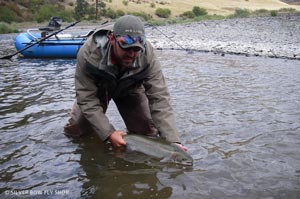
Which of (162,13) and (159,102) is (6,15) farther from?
(159,102)

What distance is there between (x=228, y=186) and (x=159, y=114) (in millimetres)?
1100

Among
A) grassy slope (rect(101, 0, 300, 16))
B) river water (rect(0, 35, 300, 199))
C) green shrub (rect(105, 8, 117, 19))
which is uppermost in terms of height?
grassy slope (rect(101, 0, 300, 16))

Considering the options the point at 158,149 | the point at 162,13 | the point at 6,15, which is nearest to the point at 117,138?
the point at 158,149

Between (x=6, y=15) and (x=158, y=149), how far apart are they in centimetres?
3615

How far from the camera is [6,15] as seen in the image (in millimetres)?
35906

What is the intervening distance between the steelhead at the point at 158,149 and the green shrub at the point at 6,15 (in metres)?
35.2

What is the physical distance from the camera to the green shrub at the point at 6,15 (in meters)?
35.5

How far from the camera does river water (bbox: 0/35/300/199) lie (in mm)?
3646

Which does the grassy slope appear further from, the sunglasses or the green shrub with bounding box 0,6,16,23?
the sunglasses

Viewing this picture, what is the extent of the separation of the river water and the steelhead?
4.8 inches

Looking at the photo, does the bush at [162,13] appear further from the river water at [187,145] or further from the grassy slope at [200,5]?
the river water at [187,145]

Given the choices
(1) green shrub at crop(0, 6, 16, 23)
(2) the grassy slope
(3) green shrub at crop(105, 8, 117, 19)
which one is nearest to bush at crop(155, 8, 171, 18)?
(2) the grassy slope

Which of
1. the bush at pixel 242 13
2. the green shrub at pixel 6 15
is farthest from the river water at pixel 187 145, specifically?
the bush at pixel 242 13

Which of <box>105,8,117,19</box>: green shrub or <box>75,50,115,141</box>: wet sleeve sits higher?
<box>105,8,117,19</box>: green shrub
